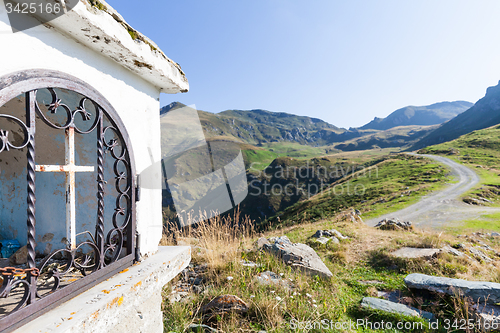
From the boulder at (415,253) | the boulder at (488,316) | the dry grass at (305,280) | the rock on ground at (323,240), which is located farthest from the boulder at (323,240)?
the boulder at (488,316)

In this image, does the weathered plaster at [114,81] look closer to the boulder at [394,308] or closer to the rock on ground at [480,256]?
the boulder at [394,308]

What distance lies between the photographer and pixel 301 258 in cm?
451

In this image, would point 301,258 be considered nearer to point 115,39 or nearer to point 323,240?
point 323,240

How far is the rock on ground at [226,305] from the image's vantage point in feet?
8.77

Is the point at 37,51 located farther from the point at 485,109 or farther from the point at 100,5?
the point at 485,109

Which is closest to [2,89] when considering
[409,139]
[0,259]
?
[0,259]

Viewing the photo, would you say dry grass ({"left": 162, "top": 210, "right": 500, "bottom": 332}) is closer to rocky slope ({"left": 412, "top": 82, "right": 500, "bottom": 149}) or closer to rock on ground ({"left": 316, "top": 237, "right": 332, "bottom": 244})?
rock on ground ({"left": 316, "top": 237, "right": 332, "bottom": 244})

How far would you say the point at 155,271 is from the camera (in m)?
2.02

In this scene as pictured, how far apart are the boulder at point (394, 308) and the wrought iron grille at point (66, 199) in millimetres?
3304

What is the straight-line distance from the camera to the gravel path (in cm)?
1345

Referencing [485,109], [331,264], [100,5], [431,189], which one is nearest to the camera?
[100,5]

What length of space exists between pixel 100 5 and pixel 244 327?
10.1 feet

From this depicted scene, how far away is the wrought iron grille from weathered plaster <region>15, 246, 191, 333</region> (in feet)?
0.26

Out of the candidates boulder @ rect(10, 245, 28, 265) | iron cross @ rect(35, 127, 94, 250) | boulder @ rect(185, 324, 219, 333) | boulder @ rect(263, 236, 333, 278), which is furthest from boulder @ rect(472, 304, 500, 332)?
boulder @ rect(10, 245, 28, 265)
